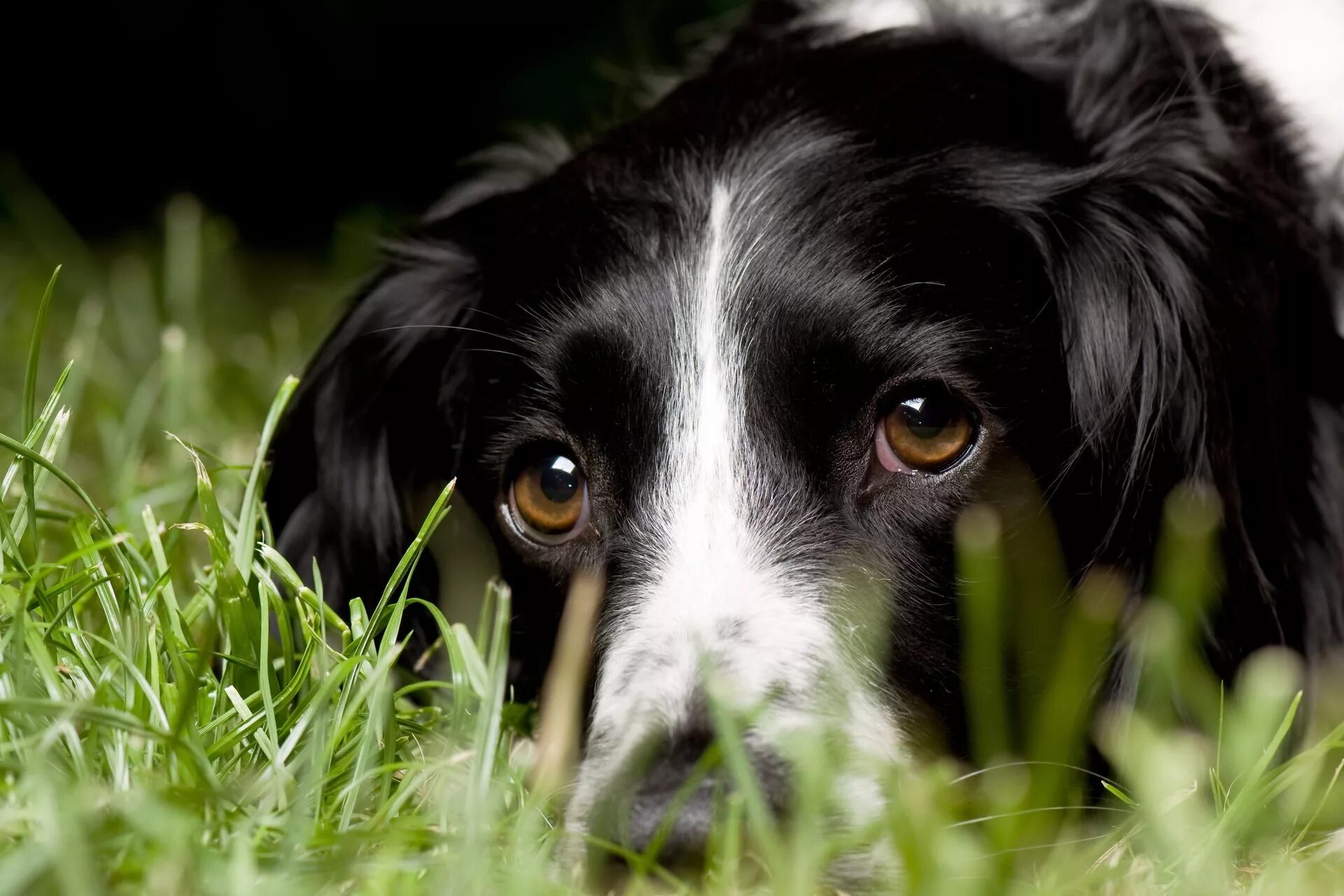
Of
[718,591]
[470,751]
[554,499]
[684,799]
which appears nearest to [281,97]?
[554,499]

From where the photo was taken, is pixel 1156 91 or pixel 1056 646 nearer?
pixel 1056 646

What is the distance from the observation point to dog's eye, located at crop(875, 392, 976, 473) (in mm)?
1854

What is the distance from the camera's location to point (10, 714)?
148 cm

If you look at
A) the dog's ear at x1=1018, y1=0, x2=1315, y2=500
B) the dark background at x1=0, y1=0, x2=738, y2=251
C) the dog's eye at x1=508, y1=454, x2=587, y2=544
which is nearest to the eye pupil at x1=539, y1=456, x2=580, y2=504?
the dog's eye at x1=508, y1=454, x2=587, y2=544

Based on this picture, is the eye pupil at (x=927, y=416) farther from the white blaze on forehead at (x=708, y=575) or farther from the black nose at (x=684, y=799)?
the black nose at (x=684, y=799)

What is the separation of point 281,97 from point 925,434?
409 cm

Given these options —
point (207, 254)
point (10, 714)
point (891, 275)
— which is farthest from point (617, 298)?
point (207, 254)

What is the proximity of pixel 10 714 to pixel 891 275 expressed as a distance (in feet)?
3.70

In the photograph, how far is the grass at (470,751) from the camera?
53.6 inches

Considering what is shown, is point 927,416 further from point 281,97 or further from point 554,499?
point 281,97

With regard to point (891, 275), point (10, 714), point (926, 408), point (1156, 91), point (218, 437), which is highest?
point (1156, 91)

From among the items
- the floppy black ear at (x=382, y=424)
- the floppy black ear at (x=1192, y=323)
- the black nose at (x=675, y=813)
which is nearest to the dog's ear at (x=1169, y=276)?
the floppy black ear at (x=1192, y=323)

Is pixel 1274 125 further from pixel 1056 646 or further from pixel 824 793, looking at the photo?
pixel 824 793

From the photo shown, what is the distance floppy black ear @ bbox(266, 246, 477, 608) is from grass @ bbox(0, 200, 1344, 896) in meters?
0.20
